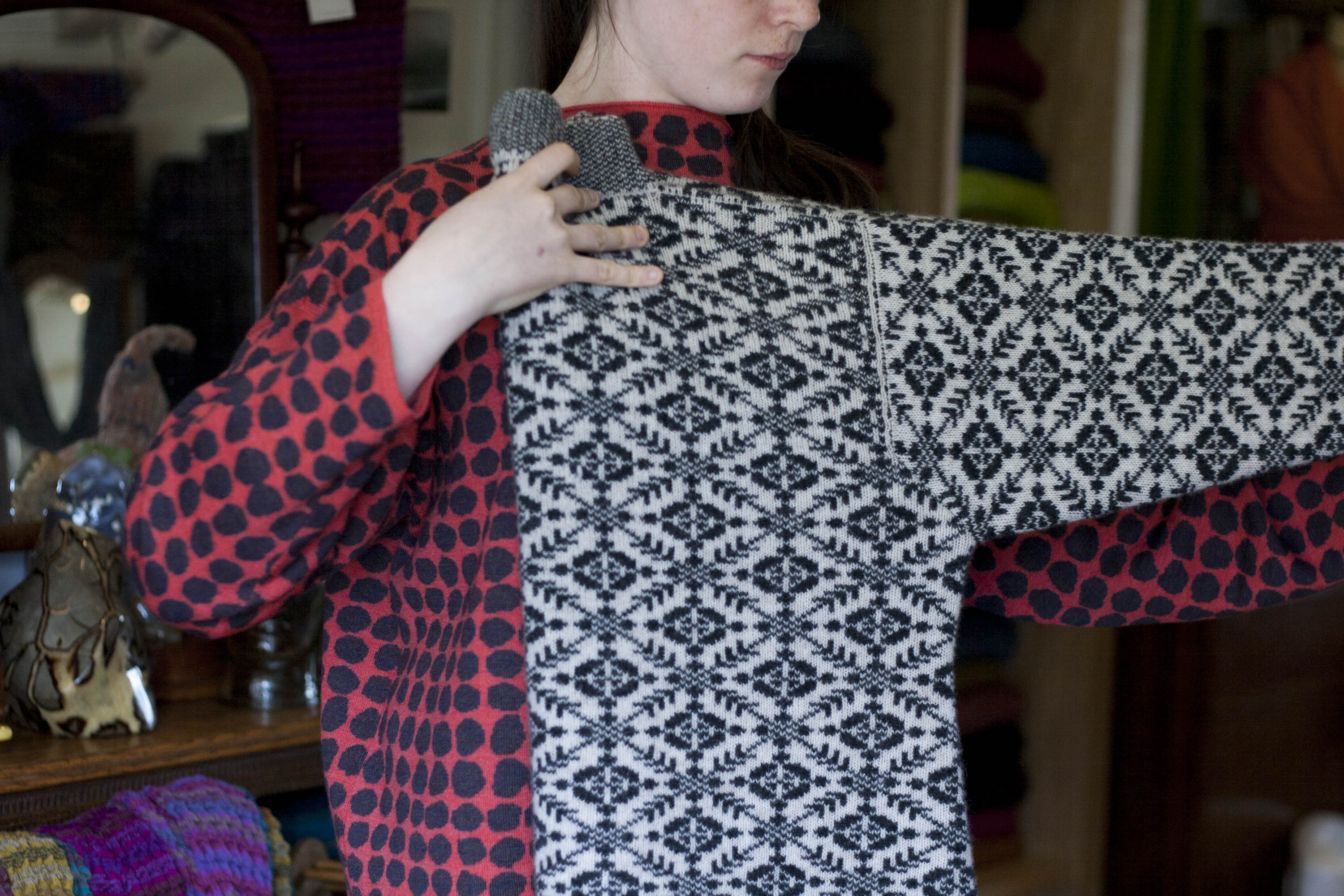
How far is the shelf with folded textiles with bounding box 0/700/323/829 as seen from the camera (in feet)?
3.51

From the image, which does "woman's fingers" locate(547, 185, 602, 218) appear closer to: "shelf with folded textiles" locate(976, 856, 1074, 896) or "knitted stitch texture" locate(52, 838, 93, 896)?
"knitted stitch texture" locate(52, 838, 93, 896)

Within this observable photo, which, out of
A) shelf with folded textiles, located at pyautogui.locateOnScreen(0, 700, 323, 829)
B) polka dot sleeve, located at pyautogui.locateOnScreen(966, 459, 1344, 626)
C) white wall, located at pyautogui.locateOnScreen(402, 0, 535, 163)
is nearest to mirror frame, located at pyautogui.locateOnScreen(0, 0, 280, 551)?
white wall, located at pyautogui.locateOnScreen(402, 0, 535, 163)

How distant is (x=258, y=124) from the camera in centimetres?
145

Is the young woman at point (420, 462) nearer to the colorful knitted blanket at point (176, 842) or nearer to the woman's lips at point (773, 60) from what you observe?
the woman's lips at point (773, 60)

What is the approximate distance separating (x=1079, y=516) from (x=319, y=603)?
873mm

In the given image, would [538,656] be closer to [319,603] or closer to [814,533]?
[814,533]

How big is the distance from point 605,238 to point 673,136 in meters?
0.15

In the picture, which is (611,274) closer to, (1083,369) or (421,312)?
(421,312)

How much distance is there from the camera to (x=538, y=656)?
26.2 inches

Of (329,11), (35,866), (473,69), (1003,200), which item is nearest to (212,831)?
(35,866)

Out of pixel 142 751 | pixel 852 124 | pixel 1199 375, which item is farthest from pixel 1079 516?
pixel 852 124

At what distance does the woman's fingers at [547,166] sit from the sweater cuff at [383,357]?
10cm

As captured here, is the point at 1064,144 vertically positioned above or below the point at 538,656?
above

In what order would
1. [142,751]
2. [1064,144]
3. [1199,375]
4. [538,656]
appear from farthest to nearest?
1. [1064,144]
2. [142,751]
3. [1199,375]
4. [538,656]
